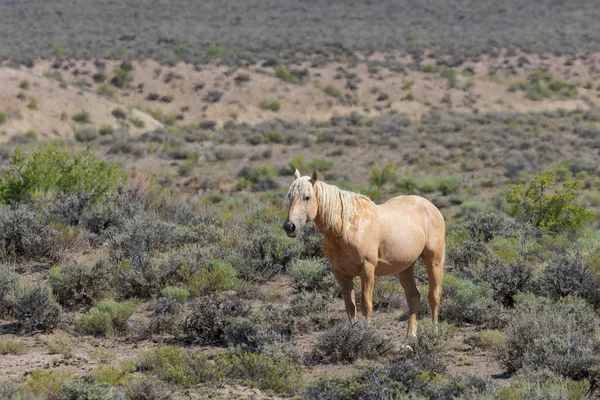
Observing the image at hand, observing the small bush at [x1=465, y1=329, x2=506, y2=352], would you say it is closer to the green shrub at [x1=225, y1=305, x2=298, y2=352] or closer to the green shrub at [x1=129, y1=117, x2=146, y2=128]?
the green shrub at [x1=225, y1=305, x2=298, y2=352]

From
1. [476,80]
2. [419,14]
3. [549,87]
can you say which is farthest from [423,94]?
[419,14]

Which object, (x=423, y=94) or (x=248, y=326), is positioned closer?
(x=248, y=326)

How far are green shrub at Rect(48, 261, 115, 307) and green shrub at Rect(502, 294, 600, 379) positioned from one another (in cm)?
522

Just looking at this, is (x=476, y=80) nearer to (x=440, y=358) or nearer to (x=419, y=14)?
(x=419, y=14)

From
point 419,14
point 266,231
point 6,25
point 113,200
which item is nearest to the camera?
point 266,231

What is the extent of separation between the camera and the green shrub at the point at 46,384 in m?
5.93

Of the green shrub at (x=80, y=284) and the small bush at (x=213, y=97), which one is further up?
the green shrub at (x=80, y=284)

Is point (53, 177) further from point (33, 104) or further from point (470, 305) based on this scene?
point (33, 104)

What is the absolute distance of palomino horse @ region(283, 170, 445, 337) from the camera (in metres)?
7.21

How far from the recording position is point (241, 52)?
56500mm

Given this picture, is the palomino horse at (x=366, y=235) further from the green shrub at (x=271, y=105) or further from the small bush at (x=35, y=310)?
the green shrub at (x=271, y=105)

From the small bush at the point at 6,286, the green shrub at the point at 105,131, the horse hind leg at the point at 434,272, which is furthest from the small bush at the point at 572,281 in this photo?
the green shrub at the point at 105,131

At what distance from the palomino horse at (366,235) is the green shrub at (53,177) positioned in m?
8.01

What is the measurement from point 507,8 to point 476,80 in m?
36.7
